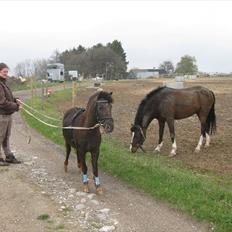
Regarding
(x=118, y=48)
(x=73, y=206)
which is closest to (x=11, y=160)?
(x=73, y=206)

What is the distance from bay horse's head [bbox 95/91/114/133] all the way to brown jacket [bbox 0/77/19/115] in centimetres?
276

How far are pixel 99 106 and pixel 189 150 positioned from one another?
5.14 meters

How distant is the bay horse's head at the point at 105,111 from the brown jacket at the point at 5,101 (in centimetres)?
276

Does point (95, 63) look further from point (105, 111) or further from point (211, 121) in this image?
point (105, 111)

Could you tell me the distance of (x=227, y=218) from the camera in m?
6.11

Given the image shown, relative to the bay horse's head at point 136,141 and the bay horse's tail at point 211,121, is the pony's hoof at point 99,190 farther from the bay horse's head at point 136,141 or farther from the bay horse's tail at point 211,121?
the bay horse's tail at point 211,121

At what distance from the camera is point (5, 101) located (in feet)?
29.9

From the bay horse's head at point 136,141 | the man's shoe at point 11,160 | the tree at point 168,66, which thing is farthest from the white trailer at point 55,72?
the tree at point 168,66

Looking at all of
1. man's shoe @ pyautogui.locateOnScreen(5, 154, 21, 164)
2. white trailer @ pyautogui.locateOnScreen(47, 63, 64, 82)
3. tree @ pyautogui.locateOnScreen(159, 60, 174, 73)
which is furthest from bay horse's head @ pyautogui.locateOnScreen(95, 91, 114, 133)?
tree @ pyautogui.locateOnScreen(159, 60, 174, 73)

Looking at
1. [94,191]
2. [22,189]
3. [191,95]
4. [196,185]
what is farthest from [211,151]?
[22,189]

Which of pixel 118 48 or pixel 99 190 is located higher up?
pixel 118 48

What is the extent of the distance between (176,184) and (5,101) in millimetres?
4126

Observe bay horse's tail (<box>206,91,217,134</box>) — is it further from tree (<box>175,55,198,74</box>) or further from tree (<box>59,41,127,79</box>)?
tree (<box>175,55,198,74</box>)

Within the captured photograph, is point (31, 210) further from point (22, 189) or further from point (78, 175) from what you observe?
point (78, 175)
